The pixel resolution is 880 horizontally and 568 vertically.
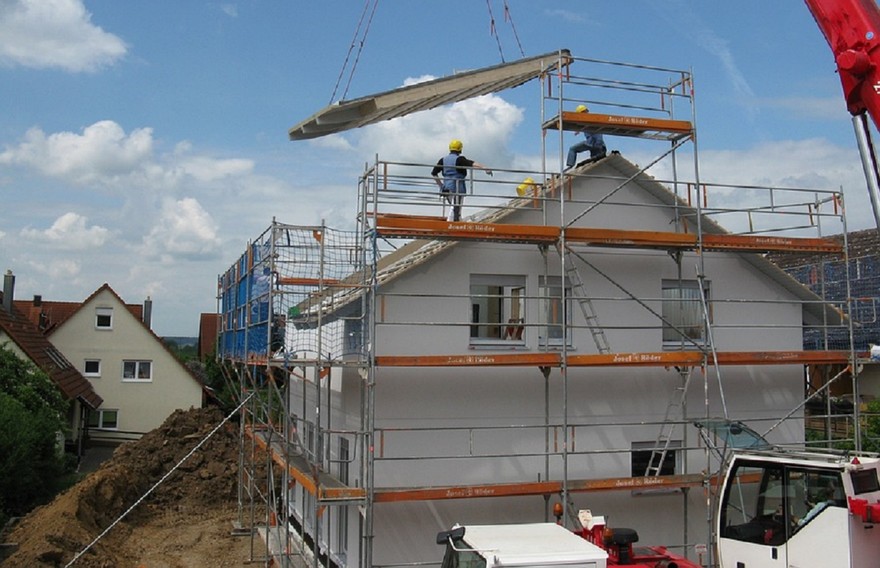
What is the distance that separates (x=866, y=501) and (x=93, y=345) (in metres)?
34.6

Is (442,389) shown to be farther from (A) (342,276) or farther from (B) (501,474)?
(A) (342,276)

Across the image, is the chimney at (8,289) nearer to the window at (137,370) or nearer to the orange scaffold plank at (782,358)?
the window at (137,370)

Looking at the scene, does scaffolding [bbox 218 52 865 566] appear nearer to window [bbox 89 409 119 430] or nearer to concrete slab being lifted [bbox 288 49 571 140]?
concrete slab being lifted [bbox 288 49 571 140]

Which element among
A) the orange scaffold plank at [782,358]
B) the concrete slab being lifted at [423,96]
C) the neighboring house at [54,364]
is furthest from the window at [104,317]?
the orange scaffold plank at [782,358]

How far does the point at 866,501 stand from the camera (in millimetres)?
8375

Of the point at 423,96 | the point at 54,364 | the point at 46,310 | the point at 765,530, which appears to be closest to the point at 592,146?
the point at 423,96

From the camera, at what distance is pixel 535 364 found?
12602mm

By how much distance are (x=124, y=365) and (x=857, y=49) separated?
34.8 m

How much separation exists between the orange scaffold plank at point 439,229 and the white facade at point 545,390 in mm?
844

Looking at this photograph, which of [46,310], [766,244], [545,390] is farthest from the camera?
[46,310]

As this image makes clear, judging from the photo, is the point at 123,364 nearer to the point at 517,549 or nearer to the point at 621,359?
the point at 621,359

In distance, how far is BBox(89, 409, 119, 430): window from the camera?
3609 cm

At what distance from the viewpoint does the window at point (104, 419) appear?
36.1 m

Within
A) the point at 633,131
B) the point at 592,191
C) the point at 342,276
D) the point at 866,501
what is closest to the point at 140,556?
the point at 342,276
